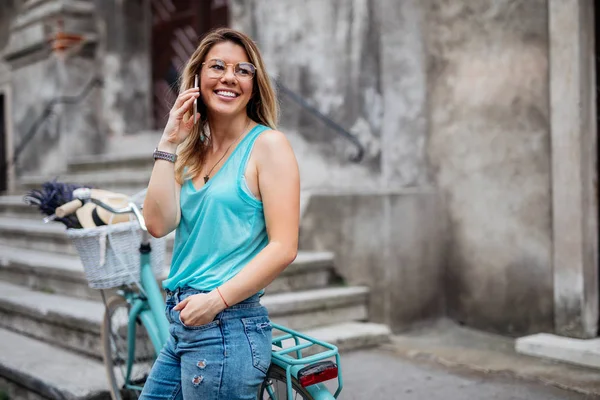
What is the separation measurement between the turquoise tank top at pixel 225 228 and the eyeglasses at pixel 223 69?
0.64ft

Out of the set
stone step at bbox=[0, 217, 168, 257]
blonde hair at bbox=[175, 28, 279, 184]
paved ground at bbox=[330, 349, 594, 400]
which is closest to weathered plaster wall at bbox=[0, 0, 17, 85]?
stone step at bbox=[0, 217, 168, 257]

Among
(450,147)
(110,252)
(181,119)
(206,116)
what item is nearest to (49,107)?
(450,147)

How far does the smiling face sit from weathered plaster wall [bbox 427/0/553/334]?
3288mm

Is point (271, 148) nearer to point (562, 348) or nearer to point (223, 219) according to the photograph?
point (223, 219)

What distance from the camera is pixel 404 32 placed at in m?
5.50

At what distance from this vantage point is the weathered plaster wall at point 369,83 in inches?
217

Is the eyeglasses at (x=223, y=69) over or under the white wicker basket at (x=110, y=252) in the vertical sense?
over

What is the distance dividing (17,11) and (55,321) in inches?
292

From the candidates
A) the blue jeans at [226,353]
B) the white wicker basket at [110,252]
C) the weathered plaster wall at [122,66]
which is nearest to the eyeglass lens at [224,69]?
the blue jeans at [226,353]

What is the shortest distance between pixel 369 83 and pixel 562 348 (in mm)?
2496

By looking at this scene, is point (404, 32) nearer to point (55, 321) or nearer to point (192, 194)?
point (55, 321)

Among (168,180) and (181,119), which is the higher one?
(181,119)

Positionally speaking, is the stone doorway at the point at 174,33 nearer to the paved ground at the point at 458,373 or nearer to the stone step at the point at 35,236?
the stone step at the point at 35,236

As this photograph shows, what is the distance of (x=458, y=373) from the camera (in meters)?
4.16
